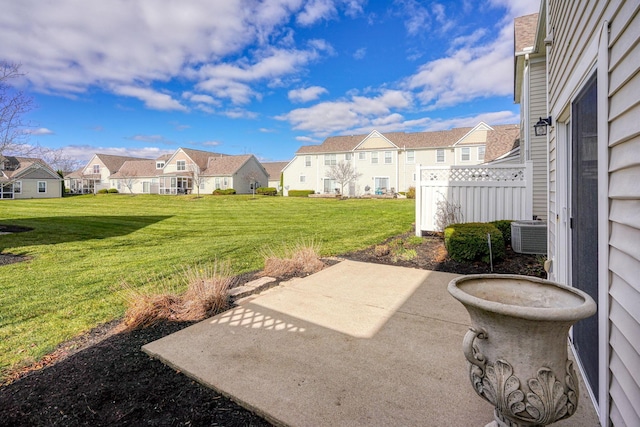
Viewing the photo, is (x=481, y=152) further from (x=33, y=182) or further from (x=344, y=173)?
(x=33, y=182)

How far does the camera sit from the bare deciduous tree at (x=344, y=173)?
31625 millimetres

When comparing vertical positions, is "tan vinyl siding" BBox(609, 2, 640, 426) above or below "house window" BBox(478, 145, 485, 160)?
below

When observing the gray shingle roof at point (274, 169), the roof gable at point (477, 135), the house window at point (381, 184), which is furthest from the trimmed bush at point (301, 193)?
the gray shingle roof at point (274, 169)

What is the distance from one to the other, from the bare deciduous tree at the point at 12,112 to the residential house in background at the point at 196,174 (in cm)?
2698

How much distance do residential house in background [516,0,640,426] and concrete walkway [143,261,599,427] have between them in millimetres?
538

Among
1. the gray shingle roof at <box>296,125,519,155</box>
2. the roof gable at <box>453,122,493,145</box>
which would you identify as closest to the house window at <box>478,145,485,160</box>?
the roof gable at <box>453,122,493,145</box>

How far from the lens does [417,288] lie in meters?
4.44

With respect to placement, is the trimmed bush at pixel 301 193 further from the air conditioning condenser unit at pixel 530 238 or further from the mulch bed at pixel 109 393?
the mulch bed at pixel 109 393

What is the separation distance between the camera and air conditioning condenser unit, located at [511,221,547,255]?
573 centimetres

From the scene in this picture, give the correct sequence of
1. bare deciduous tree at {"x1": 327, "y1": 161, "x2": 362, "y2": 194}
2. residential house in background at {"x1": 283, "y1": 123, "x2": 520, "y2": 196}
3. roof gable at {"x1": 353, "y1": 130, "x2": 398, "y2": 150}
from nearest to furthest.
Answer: residential house in background at {"x1": 283, "y1": 123, "x2": 520, "y2": 196} < roof gable at {"x1": 353, "y1": 130, "x2": 398, "y2": 150} < bare deciduous tree at {"x1": 327, "y1": 161, "x2": 362, "y2": 194}

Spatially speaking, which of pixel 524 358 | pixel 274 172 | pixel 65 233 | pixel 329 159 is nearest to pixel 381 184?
pixel 329 159

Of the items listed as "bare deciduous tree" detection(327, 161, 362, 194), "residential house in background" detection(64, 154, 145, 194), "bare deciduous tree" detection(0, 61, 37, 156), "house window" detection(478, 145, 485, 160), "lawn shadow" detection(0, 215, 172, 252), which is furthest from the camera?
"residential house in background" detection(64, 154, 145, 194)

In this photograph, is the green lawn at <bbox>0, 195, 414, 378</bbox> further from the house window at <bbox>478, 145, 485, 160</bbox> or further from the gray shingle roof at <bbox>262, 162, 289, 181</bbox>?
the gray shingle roof at <bbox>262, 162, 289, 181</bbox>

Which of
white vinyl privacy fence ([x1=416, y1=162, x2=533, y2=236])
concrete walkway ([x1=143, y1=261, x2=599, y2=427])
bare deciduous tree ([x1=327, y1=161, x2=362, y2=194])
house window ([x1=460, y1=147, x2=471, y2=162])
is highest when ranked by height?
house window ([x1=460, y1=147, x2=471, y2=162])
